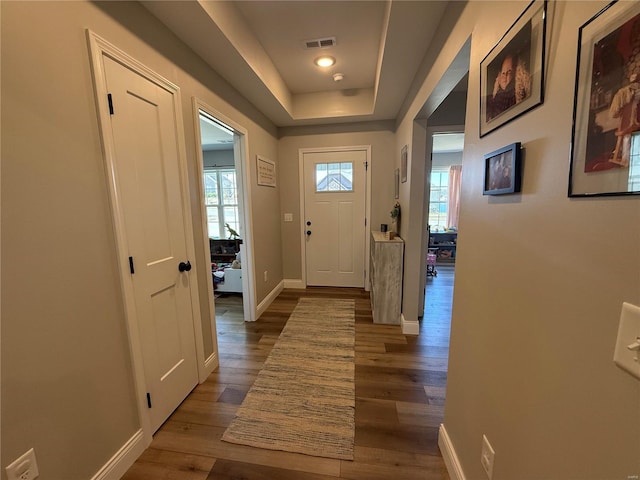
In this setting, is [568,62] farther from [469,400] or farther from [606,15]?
[469,400]

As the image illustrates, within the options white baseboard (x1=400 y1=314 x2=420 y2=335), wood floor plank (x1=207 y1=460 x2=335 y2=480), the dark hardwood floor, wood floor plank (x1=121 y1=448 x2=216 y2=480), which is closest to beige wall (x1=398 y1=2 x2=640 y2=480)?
the dark hardwood floor

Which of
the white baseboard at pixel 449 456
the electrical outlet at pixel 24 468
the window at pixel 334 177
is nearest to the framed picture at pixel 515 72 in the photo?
the white baseboard at pixel 449 456

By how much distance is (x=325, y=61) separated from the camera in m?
2.57

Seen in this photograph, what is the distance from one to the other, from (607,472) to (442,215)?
6.59 metres

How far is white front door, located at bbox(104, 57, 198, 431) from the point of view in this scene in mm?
1312

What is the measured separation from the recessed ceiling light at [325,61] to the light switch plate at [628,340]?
113 inches

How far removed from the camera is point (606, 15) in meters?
0.51

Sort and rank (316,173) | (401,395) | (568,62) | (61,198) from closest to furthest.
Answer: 1. (568,62)
2. (61,198)
3. (401,395)
4. (316,173)

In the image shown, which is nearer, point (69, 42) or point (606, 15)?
point (606, 15)

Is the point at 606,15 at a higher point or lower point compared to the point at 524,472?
higher

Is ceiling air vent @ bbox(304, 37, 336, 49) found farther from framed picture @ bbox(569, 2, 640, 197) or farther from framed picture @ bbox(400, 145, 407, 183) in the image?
framed picture @ bbox(569, 2, 640, 197)

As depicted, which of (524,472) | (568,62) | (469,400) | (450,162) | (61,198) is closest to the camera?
(568,62)

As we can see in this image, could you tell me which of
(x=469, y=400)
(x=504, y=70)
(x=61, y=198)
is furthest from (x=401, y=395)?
(x=61, y=198)

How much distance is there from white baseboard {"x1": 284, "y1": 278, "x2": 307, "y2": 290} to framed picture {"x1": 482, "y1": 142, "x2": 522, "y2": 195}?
3.30 m
